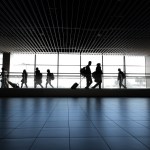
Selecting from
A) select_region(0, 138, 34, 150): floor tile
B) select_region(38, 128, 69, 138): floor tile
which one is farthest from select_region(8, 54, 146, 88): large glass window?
select_region(0, 138, 34, 150): floor tile

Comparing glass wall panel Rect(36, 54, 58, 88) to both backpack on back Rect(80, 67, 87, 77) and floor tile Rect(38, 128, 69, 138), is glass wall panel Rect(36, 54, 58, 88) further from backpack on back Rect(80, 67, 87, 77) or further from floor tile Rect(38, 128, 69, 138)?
floor tile Rect(38, 128, 69, 138)

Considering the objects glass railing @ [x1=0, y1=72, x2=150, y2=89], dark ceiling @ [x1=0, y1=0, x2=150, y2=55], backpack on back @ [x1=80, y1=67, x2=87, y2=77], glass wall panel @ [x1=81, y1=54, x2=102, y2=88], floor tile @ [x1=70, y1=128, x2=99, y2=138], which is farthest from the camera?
glass wall panel @ [x1=81, y1=54, x2=102, y2=88]

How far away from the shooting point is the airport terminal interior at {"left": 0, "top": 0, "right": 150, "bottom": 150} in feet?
11.7

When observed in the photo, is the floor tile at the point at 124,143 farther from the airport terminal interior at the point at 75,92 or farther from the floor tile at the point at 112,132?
the floor tile at the point at 112,132

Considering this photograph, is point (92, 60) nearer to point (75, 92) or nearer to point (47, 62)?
point (47, 62)

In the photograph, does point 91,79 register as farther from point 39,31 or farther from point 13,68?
point 13,68

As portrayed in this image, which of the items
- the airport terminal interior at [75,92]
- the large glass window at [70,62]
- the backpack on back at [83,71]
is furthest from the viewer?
the large glass window at [70,62]

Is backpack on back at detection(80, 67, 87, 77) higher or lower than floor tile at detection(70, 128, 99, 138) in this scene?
higher

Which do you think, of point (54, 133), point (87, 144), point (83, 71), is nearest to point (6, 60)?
point (83, 71)

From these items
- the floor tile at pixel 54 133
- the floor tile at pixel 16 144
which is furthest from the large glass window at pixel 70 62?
the floor tile at pixel 16 144

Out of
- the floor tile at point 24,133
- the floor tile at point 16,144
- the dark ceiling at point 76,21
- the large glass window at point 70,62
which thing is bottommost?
the floor tile at point 16,144

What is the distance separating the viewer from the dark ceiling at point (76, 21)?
374 inches

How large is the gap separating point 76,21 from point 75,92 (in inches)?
207

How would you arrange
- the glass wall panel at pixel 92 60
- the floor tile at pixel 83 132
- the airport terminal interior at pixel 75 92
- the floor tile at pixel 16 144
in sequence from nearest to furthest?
the floor tile at pixel 16 144 < the airport terminal interior at pixel 75 92 < the floor tile at pixel 83 132 < the glass wall panel at pixel 92 60
